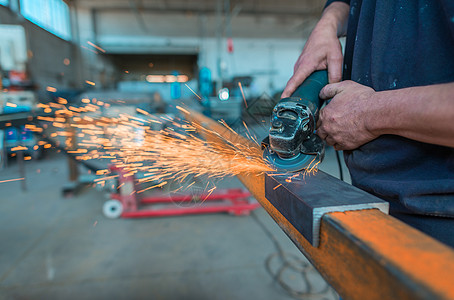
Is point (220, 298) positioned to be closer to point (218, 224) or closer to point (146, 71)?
point (218, 224)

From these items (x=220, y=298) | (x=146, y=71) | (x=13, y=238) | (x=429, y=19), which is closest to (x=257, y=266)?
(x=220, y=298)

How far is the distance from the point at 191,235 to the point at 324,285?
1.33 metres

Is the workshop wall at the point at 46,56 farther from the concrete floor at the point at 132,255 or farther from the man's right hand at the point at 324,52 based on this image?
the man's right hand at the point at 324,52

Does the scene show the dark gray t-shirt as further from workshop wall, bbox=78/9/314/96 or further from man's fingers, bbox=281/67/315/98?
workshop wall, bbox=78/9/314/96

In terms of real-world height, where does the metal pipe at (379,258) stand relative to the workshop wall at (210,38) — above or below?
below

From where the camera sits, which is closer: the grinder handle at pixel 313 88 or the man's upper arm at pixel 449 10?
the man's upper arm at pixel 449 10

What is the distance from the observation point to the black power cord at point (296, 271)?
1.96 metres

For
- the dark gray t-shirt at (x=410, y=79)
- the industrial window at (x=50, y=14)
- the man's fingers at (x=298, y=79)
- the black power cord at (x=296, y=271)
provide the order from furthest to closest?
the industrial window at (x=50, y=14)
the black power cord at (x=296, y=271)
the man's fingers at (x=298, y=79)
the dark gray t-shirt at (x=410, y=79)

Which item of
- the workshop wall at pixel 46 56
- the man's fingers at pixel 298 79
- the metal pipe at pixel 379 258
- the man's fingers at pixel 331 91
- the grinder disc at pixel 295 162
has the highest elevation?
the workshop wall at pixel 46 56

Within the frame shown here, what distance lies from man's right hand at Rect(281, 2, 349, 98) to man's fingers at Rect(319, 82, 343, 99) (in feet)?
0.48

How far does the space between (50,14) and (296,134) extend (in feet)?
40.5

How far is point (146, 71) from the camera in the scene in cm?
2125

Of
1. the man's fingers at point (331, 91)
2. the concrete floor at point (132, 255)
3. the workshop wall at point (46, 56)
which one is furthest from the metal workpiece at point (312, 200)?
the workshop wall at point (46, 56)

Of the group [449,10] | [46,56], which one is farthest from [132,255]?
[46,56]
